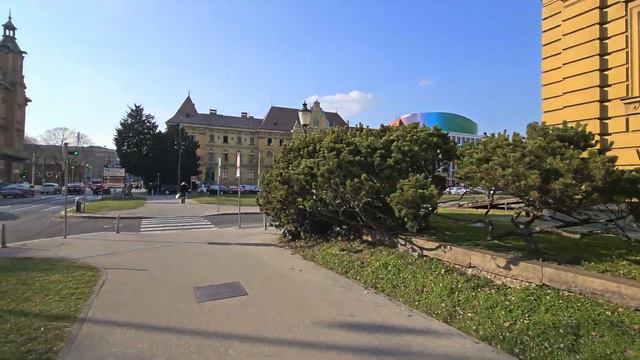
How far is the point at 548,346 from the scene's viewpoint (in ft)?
15.6

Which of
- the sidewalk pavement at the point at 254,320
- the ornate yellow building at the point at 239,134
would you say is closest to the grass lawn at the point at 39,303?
the sidewalk pavement at the point at 254,320

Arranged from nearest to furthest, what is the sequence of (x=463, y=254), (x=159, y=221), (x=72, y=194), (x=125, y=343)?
(x=125, y=343) < (x=463, y=254) < (x=159, y=221) < (x=72, y=194)

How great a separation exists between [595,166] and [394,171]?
11.9ft

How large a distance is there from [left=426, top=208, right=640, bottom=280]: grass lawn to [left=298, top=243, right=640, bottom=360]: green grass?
1.00 m

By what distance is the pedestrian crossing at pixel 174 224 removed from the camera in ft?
67.8

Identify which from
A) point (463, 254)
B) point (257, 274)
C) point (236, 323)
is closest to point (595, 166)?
point (463, 254)

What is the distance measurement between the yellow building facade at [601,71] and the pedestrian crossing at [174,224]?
15.0 meters

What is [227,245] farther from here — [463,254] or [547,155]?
[547,155]

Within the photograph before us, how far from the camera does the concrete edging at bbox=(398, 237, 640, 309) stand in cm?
507

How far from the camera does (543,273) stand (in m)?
5.98

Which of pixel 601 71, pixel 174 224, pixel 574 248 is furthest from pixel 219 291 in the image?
pixel 174 224

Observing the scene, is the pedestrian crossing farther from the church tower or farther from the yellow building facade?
the church tower

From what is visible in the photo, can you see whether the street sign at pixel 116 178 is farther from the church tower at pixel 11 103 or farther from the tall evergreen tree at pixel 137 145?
the church tower at pixel 11 103

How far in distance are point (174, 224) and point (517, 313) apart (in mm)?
19372
